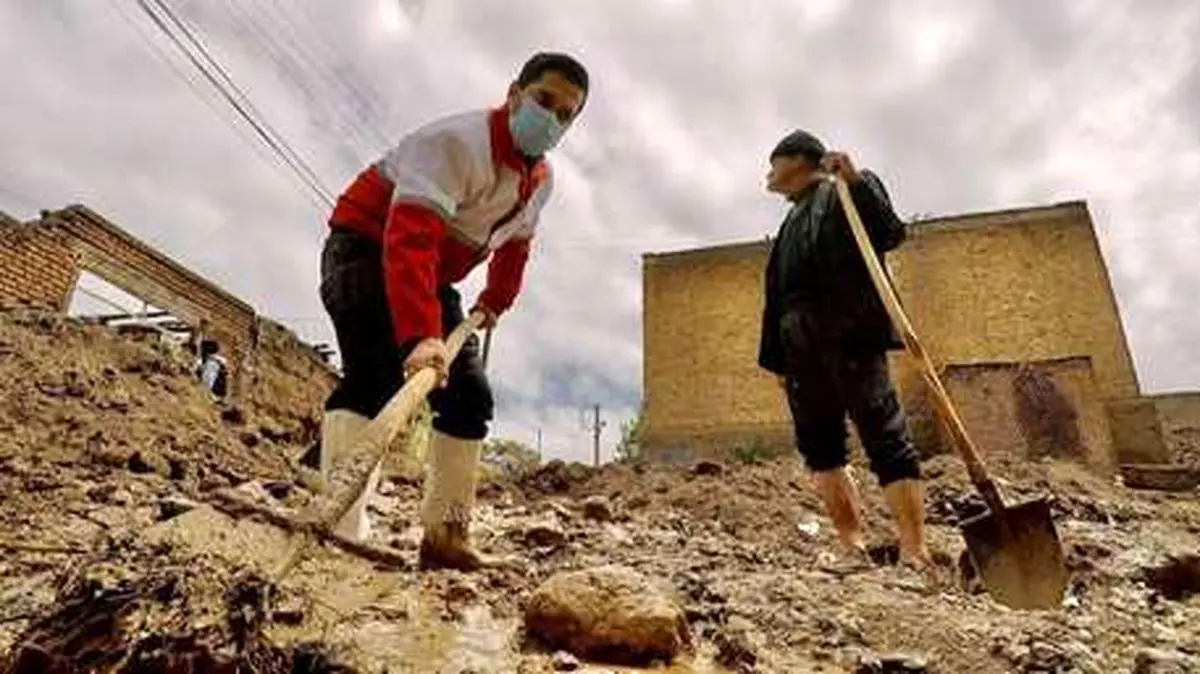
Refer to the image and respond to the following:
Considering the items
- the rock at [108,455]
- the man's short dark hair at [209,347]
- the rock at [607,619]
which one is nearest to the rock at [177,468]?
the rock at [108,455]

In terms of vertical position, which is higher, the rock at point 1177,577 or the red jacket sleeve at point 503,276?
the red jacket sleeve at point 503,276

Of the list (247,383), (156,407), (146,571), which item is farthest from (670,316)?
(146,571)

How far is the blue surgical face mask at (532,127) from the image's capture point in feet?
8.09

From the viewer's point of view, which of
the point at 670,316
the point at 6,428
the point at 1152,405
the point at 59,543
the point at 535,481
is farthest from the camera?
the point at 670,316

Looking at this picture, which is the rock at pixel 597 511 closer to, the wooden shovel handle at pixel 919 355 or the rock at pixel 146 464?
the wooden shovel handle at pixel 919 355

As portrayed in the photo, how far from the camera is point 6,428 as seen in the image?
4.96 metres

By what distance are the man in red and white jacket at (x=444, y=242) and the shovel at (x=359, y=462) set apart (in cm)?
41

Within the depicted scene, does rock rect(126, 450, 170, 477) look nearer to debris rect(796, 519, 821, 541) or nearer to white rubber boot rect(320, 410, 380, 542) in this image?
white rubber boot rect(320, 410, 380, 542)

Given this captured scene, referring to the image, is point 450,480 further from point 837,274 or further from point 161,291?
point 161,291

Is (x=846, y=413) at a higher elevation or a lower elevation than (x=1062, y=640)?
higher

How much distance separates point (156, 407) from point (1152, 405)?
587 inches

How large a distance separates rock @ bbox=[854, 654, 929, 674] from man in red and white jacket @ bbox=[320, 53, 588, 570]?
110 centimetres

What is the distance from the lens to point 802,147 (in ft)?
A: 12.1

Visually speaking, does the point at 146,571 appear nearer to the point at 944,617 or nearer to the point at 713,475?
the point at 944,617
